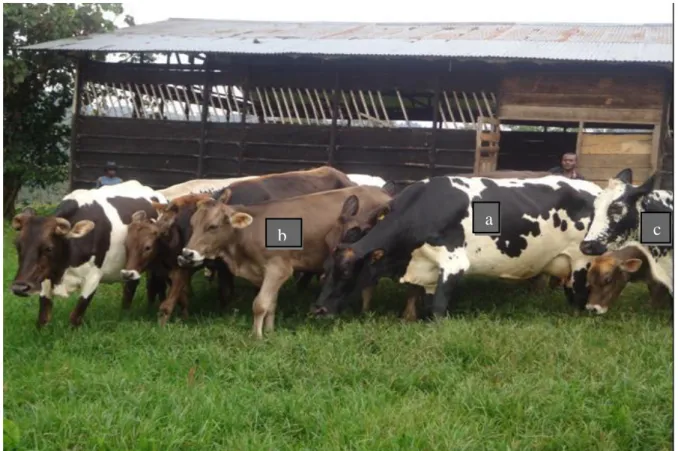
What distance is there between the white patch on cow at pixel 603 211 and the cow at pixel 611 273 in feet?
0.88

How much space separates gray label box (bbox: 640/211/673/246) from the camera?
628cm

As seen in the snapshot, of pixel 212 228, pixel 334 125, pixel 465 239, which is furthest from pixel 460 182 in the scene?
pixel 334 125

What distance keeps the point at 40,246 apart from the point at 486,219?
11.8 ft

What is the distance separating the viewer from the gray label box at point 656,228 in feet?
20.6

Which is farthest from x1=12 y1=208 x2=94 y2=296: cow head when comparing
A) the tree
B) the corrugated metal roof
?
the tree

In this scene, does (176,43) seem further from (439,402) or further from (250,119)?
(439,402)

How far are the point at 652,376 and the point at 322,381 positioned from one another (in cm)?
204

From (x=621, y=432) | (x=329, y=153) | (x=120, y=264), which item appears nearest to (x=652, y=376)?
(x=621, y=432)

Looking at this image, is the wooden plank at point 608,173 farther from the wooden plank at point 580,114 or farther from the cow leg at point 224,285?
the cow leg at point 224,285

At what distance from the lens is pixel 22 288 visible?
575 centimetres

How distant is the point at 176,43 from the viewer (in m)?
11.6

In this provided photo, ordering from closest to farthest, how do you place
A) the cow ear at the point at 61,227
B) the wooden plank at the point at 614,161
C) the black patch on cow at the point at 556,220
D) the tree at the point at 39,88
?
the cow ear at the point at 61,227, the black patch on cow at the point at 556,220, the wooden plank at the point at 614,161, the tree at the point at 39,88

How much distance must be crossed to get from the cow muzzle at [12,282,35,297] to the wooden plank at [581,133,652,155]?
7.41 m

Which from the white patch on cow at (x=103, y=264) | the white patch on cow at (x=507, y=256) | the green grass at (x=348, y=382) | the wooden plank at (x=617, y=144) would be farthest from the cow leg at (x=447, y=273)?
the wooden plank at (x=617, y=144)
